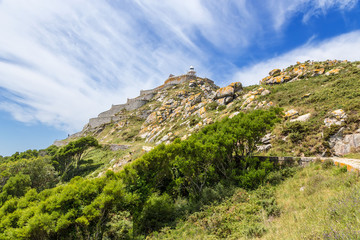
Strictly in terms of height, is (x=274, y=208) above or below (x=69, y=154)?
below

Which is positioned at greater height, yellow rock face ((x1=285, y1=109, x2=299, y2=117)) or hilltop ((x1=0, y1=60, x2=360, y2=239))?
yellow rock face ((x1=285, y1=109, x2=299, y2=117))

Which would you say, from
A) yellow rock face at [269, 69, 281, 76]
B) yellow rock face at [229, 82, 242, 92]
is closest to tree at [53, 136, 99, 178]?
yellow rock face at [229, 82, 242, 92]

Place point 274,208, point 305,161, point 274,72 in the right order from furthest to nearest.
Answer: point 274,72 < point 305,161 < point 274,208

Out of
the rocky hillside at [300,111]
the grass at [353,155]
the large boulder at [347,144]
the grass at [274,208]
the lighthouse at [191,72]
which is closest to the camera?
the grass at [274,208]

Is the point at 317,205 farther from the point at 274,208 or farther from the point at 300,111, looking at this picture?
the point at 300,111

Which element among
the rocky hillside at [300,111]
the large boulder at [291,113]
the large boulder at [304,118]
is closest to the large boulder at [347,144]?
the rocky hillside at [300,111]

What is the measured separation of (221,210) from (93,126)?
77.5 meters

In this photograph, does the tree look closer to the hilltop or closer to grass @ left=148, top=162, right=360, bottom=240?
the hilltop

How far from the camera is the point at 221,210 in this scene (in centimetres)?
1023

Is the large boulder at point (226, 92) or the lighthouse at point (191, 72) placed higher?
the lighthouse at point (191, 72)

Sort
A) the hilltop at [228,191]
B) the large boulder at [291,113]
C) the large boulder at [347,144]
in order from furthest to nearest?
1. the large boulder at [291,113]
2. the large boulder at [347,144]
3. the hilltop at [228,191]

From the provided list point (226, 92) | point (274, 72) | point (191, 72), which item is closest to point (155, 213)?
point (226, 92)

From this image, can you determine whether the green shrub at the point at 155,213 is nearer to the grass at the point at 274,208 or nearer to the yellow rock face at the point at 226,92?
the grass at the point at 274,208

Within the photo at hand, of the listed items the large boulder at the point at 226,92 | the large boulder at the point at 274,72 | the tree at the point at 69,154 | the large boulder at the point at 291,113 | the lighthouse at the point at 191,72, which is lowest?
the large boulder at the point at 291,113
